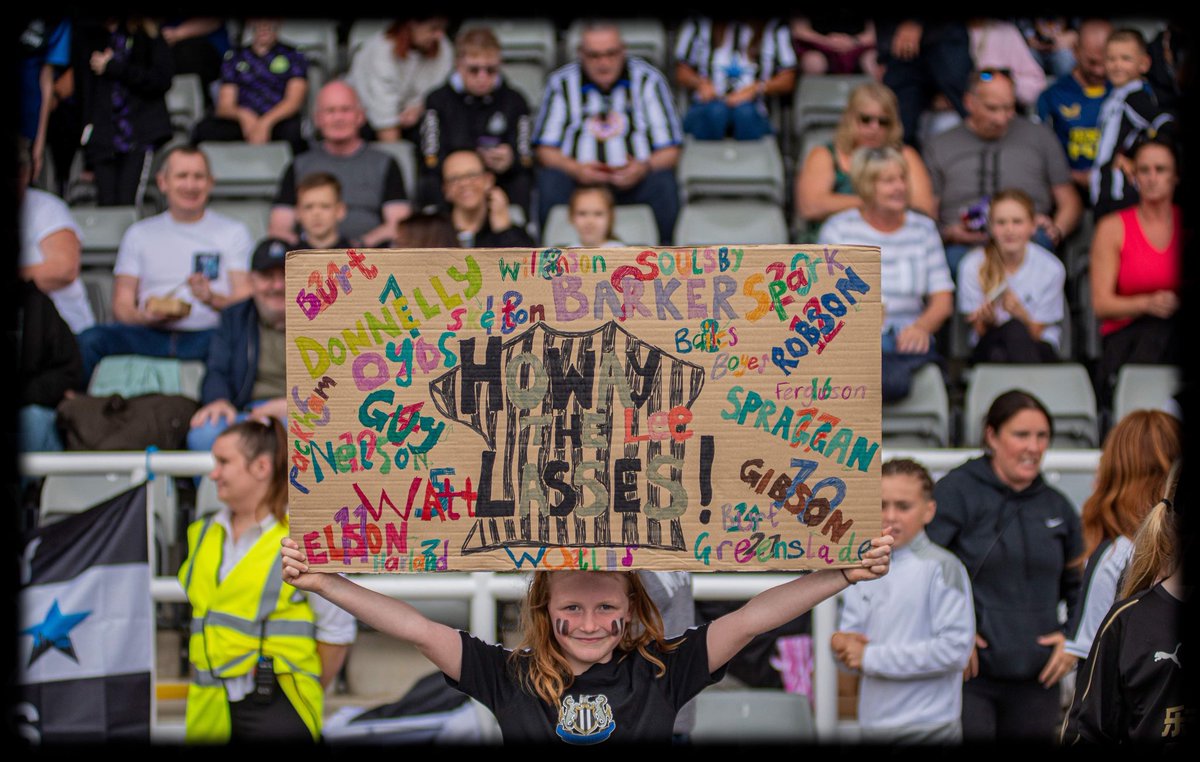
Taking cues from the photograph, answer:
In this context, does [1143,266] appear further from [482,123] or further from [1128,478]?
[482,123]

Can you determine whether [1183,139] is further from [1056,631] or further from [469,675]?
[469,675]

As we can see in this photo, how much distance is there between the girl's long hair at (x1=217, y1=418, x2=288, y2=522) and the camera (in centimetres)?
445

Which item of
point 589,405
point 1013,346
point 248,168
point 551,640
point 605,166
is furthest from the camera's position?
point 248,168

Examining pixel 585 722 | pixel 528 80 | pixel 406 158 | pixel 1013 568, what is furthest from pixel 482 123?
pixel 585 722

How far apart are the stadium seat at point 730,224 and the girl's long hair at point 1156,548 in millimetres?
4186

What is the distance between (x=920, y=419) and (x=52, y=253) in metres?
3.80

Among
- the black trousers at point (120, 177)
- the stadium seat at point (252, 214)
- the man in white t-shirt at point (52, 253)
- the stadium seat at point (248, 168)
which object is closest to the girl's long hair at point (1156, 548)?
the man in white t-shirt at point (52, 253)

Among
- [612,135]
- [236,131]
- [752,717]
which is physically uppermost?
[236,131]

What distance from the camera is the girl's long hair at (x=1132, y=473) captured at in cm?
430

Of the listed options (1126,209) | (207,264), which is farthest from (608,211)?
(1126,209)

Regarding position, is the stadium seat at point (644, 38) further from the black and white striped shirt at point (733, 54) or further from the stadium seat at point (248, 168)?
the stadium seat at point (248, 168)

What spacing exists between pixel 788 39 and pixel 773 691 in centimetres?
449

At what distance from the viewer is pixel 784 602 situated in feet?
9.94

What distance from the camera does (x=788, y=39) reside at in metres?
8.25
